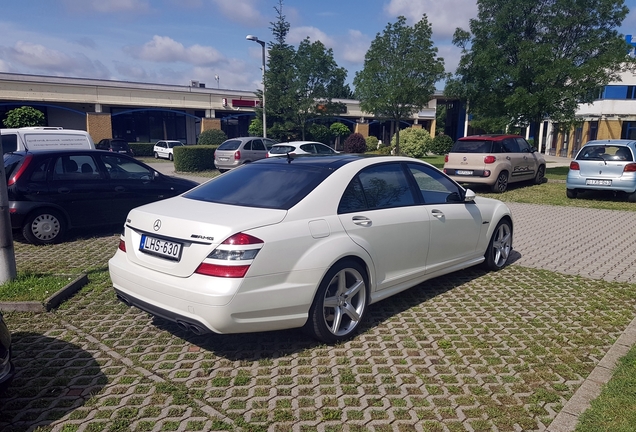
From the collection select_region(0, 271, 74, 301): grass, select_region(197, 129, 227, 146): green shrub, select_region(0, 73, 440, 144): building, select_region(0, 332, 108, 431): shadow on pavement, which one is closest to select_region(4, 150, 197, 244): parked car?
select_region(0, 271, 74, 301): grass

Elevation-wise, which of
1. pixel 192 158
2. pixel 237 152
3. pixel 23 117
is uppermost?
pixel 23 117

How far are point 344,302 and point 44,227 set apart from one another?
5.84 metres

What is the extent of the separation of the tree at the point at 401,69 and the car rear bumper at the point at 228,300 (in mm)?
24107

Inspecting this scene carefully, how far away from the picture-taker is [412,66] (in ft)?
86.9

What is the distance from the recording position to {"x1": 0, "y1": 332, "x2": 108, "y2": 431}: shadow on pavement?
3203 millimetres

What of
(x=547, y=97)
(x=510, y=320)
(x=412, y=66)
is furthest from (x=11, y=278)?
(x=412, y=66)

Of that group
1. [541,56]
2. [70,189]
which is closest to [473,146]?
[541,56]

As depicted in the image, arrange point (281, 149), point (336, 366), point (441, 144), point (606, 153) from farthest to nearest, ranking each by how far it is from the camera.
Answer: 1. point (441, 144)
2. point (281, 149)
3. point (606, 153)
4. point (336, 366)

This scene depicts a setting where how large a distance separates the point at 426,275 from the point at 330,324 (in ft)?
4.85

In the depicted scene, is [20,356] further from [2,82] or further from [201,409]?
[2,82]

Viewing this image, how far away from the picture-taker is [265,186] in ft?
15.1

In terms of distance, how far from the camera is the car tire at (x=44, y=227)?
25.6 ft

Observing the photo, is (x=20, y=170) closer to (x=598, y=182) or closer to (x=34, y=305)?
(x=34, y=305)

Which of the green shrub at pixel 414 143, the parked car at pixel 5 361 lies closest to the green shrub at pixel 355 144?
the green shrub at pixel 414 143
